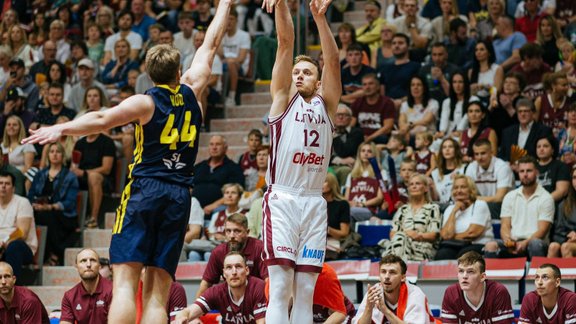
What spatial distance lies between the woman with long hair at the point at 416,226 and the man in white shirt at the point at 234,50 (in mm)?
5387

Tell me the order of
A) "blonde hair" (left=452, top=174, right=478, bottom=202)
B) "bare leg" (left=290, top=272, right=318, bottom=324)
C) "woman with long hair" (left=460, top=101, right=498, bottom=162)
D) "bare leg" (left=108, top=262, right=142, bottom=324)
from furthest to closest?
"woman with long hair" (left=460, top=101, right=498, bottom=162)
"blonde hair" (left=452, top=174, right=478, bottom=202)
"bare leg" (left=290, top=272, right=318, bottom=324)
"bare leg" (left=108, top=262, right=142, bottom=324)

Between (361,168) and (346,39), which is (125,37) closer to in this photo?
(346,39)

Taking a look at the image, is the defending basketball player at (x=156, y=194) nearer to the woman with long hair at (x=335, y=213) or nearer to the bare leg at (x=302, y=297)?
the bare leg at (x=302, y=297)

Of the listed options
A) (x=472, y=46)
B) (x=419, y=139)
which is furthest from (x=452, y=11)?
(x=419, y=139)

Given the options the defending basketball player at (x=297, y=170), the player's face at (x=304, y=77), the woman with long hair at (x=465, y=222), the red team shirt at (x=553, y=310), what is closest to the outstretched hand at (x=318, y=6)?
the defending basketball player at (x=297, y=170)

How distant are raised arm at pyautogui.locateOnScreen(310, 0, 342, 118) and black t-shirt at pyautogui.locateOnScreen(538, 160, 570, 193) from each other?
212 inches

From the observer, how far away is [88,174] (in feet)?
51.2

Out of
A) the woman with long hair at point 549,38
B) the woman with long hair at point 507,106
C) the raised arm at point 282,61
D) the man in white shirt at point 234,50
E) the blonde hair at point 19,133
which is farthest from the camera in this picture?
the man in white shirt at point 234,50

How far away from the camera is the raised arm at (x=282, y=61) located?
8.70 meters

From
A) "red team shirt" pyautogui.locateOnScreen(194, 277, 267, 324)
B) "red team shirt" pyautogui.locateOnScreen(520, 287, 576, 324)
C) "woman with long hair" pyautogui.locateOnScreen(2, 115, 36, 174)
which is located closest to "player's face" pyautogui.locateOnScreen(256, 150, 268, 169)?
"woman with long hair" pyautogui.locateOnScreen(2, 115, 36, 174)

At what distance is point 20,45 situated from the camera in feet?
65.6

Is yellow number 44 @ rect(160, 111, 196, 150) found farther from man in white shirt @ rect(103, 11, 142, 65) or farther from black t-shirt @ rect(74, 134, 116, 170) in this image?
man in white shirt @ rect(103, 11, 142, 65)

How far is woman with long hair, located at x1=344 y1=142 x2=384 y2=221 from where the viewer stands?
1425 centimetres

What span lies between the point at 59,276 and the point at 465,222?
5656 millimetres
